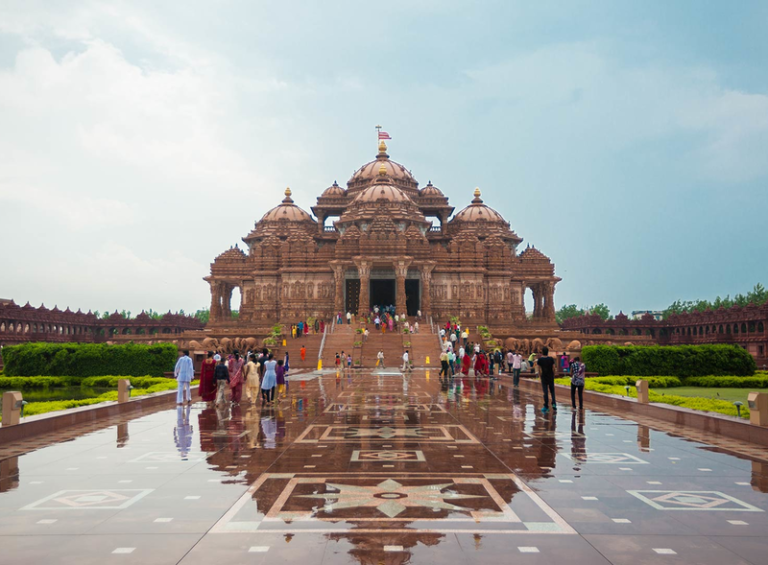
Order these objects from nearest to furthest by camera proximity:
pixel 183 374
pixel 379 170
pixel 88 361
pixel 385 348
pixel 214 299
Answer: pixel 183 374 < pixel 88 361 < pixel 385 348 < pixel 214 299 < pixel 379 170

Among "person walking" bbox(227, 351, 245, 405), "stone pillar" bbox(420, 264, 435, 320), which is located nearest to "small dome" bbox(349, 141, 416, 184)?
"stone pillar" bbox(420, 264, 435, 320)

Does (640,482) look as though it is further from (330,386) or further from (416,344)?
(416,344)

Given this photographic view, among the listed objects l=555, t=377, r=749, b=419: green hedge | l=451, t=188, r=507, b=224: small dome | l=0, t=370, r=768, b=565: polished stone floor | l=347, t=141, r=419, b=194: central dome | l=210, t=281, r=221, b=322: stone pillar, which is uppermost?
l=347, t=141, r=419, b=194: central dome

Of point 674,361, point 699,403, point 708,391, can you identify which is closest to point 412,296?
point 674,361

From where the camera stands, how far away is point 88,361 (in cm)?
3397

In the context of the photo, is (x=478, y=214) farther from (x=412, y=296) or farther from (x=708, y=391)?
(x=708, y=391)

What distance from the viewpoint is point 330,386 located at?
2619 cm

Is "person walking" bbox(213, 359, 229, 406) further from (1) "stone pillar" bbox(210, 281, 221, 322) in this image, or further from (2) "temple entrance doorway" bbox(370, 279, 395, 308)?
(1) "stone pillar" bbox(210, 281, 221, 322)

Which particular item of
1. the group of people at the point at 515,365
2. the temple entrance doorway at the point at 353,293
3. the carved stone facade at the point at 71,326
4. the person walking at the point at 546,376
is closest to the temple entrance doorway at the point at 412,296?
the temple entrance doorway at the point at 353,293

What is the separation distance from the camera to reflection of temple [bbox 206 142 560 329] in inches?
2335

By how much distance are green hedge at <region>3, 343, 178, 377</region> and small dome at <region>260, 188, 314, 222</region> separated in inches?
1723

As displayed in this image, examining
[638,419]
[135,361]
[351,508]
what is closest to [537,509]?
[351,508]

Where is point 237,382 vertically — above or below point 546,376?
below

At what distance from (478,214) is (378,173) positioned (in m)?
12.7
